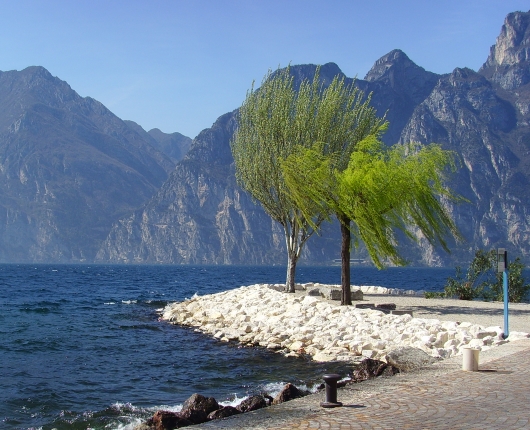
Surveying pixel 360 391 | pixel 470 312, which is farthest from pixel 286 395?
pixel 470 312

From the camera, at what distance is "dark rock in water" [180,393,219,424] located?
9.94 metres

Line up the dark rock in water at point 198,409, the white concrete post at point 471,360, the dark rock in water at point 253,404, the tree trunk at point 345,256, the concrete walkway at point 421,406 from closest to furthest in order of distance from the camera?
the concrete walkway at point 421,406
the dark rock in water at point 198,409
the dark rock in water at point 253,404
the white concrete post at point 471,360
the tree trunk at point 345,256

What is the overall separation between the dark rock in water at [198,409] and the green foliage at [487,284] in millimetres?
24965

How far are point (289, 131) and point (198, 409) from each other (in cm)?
2058

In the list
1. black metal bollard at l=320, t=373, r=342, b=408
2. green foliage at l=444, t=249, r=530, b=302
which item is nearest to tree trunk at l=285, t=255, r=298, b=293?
green foliage at l=444, t=249, r=530, b=302

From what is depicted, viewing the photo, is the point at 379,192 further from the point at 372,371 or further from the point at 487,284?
the point at 487,284

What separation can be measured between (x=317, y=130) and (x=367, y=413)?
21.2 meters

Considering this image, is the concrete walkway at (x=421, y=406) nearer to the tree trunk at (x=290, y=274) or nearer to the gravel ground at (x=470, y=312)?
the gravel ground at (x=470, y=312)

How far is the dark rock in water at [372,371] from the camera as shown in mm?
12680

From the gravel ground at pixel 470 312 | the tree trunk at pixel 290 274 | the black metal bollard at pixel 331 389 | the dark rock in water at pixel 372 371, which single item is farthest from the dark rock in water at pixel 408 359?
the tree trunk at pixel 290 274

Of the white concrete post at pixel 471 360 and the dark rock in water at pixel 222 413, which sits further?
the white concrete post at pixel 471 360

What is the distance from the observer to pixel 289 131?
29.3 meters

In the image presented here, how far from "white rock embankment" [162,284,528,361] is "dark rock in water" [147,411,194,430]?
8607 millimetres

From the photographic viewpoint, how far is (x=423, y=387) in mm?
10625
